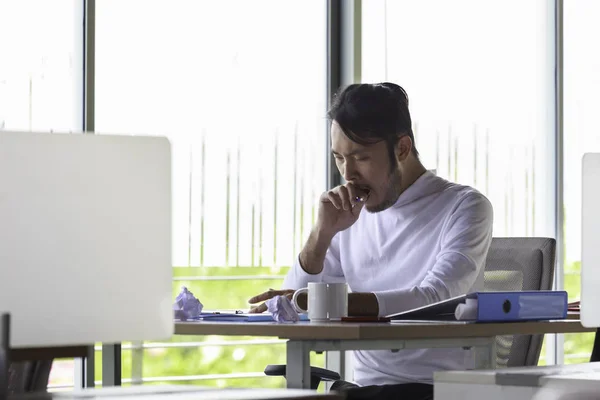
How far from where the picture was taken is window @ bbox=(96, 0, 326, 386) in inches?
143

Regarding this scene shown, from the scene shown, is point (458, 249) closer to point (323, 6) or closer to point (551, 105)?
point (323, 6)

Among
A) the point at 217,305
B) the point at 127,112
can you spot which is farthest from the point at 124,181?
the point at 217,305

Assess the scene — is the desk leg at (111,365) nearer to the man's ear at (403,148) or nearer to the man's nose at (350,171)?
the man's nose at (350,171)

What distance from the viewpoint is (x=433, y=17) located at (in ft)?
14.8

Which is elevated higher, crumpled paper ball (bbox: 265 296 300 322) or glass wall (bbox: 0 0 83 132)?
glass wall (bbox: 0 0 83 132)

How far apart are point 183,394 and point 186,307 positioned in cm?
90

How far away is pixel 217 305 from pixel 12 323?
2728mm

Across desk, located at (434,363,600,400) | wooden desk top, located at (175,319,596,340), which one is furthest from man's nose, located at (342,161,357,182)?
desk, located at (434,363,600,400)

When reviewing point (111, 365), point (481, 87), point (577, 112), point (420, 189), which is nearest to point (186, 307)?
point (111, 365)

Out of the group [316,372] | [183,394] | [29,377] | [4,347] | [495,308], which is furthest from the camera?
[316,372]

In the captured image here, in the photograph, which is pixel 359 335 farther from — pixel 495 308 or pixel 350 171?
pixel 350 171

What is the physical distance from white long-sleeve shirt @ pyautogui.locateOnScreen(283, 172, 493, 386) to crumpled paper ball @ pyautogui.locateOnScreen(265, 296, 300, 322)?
35 centimetres

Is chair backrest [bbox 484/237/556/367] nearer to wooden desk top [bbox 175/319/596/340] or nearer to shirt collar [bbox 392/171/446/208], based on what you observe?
shirt collar [bbox 392/171/446/208]

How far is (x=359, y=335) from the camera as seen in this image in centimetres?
181
